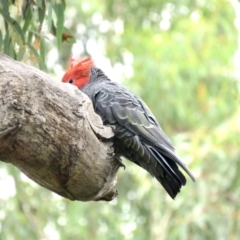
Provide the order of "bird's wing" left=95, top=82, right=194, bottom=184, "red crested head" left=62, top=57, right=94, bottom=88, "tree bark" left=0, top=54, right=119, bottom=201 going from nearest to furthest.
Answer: "tree bark" left=0, top=54, right=119, bottom=201
"bird's wing" left=95, top=82, right=194, bottom=184
"red crested head" left=62, top=57, right=94, bottom=88

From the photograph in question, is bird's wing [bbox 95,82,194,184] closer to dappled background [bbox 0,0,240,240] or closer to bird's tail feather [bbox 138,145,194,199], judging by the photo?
bird's tail feather [bbox 138,145,194,199]

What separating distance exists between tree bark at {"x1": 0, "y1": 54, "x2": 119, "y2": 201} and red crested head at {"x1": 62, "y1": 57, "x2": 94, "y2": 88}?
2.45 ft

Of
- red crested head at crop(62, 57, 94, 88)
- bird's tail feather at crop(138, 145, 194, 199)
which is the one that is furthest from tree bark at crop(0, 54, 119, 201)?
red crested head at crop(62, 57, 94, 88)

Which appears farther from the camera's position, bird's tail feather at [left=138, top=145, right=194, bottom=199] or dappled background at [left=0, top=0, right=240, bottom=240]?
dappled background at [left=0, top=0, right=240, bottom=240]

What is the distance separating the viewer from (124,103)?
279 cm

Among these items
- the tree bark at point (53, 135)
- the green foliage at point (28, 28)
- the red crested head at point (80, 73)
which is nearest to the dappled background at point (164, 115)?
the red crested head at point (80, 73)

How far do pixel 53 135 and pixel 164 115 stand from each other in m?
4.77

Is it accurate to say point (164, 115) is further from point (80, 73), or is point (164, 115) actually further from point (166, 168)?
point (166, 168)

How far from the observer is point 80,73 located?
3.18 m

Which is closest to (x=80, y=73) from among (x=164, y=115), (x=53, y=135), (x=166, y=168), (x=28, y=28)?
(x=28, y=28)

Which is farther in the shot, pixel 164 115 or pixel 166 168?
pixel 164 115

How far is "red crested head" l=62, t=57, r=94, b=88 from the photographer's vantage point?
10.3ft

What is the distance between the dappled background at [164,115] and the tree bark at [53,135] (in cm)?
246

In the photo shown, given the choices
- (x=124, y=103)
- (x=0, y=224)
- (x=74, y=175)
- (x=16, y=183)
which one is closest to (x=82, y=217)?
(x=16, y=183)
